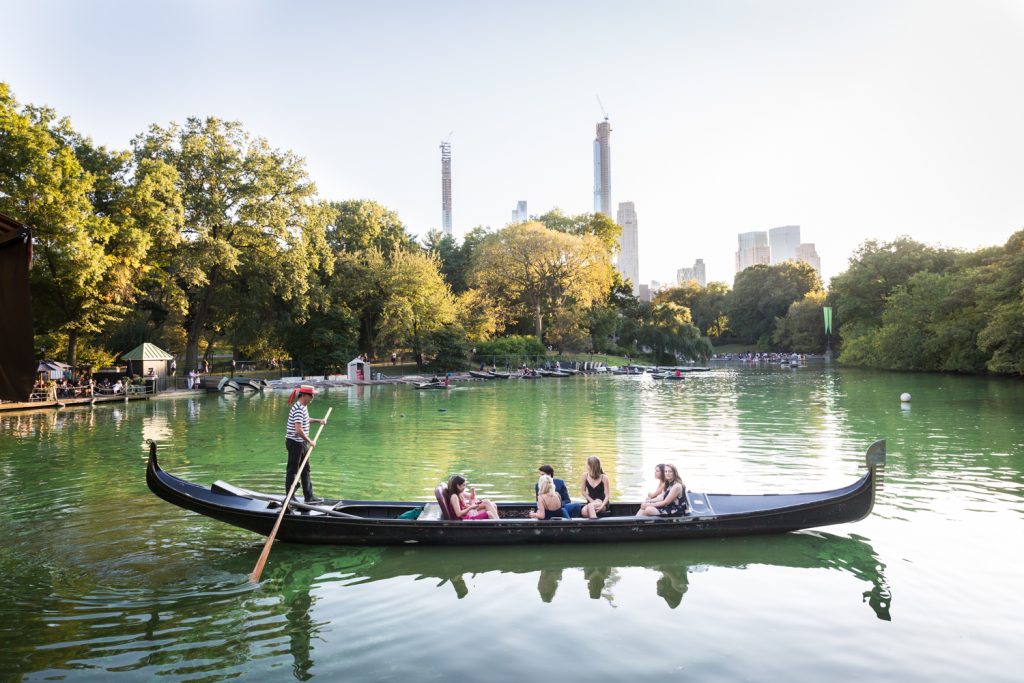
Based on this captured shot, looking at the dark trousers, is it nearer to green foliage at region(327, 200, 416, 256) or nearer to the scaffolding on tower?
green foliage at region(327, 200, 416, 256)

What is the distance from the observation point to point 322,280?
160ft

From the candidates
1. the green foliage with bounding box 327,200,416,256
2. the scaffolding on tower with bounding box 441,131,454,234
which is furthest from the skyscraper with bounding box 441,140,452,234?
the green foliage with bounding box 327,200,416,256

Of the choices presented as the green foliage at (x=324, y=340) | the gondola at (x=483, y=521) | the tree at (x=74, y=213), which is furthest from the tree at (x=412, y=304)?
the gondola at (x=483, y=521)

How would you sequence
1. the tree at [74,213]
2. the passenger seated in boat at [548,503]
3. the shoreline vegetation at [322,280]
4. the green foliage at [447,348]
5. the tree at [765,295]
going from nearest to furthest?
the passenger seated in boat at [548,503] < the tree at [74,213] < the shoreline vegetation at [322,280] < the green foliage at [447,348] < the tree at [765,295]

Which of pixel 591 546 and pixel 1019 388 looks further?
pixel 1019 388

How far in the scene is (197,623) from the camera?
6.55 metres

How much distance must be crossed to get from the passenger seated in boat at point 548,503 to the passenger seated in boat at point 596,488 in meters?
0.35

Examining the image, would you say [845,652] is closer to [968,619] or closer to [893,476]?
[968,619]

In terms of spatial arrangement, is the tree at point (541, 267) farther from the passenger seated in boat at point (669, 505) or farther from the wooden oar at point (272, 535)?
the passenger seated in boat at point (669, 505)

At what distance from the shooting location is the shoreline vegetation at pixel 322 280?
29.8 meters

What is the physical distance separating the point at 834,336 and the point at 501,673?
86397 millimetres

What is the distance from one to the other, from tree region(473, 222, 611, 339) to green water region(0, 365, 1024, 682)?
145 ft

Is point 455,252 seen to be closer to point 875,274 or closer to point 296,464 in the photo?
point 875,274

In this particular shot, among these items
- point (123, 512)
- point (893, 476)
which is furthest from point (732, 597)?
point (123, 512)
